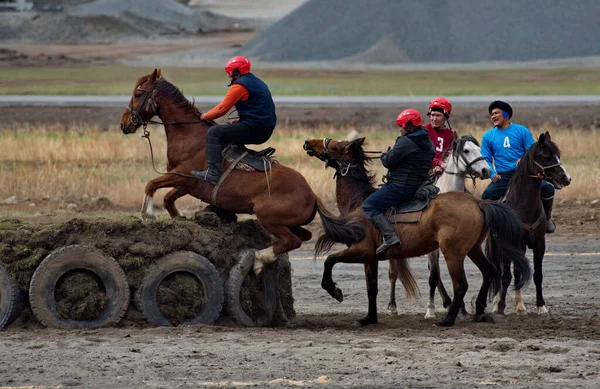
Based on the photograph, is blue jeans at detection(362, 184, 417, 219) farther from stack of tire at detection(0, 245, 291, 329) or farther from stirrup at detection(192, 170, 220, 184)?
stirrup at detection(192, 170, 220, 184)

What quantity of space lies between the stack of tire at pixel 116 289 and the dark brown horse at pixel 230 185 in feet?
1.80

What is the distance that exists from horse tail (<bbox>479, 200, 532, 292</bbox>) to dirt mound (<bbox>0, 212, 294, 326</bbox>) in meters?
2.88

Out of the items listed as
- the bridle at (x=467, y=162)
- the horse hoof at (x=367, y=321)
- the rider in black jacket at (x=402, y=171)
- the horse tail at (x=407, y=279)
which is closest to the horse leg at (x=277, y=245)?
→ the rider in black jacket at (x=402, y=171)

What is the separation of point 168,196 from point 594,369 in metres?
5.56

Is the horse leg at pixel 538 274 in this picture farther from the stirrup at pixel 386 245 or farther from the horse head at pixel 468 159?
the stirrup at pixel 386 245

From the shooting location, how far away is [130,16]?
3098 inches

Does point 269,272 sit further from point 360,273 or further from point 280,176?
point 360,273

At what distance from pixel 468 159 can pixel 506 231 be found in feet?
4.65

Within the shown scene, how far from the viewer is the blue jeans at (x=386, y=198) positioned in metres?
12.0

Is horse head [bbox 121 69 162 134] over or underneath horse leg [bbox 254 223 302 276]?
over

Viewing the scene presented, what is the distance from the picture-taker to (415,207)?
1205 centimetres

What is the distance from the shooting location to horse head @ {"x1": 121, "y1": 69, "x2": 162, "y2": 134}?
12.9 m

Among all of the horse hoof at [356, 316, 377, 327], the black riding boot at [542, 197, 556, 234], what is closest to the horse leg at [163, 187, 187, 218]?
the horse hoof at [356, 316, 377, 327]

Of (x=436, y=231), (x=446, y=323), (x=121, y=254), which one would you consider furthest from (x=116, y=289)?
(x=446, y=323)
